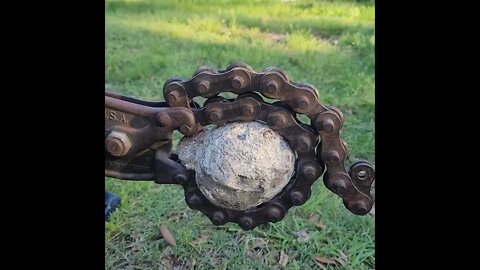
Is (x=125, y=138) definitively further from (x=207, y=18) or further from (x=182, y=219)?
(x=207, y=18)

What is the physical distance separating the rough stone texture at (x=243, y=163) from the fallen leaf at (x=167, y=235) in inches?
33.7

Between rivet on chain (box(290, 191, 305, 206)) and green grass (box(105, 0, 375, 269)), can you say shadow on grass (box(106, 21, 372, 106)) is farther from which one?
rivet on chain (box(290, 191, 305, 206))

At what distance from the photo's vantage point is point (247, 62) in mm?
3701

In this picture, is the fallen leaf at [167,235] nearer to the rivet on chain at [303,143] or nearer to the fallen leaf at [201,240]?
the fallen leaf at [201,240]

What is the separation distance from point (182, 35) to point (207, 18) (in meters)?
0.34

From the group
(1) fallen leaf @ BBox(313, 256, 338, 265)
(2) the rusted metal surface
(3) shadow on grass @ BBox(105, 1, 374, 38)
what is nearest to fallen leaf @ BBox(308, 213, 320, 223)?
(1) fallen leaf @ BBox(313, 256, 338, 265)

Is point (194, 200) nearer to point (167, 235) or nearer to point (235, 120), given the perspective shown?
point (235, 120)

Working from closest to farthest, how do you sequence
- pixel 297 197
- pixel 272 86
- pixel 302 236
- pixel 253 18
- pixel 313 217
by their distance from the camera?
1. pixel 272 86
2. pixel 297 197
3. pixel 302 236
4. pixel 313 217
5. pixel 253 18

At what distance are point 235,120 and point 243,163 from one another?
9cm

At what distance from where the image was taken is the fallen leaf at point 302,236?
225 centimetres

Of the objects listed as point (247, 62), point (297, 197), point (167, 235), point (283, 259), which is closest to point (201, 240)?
point (167, 235)

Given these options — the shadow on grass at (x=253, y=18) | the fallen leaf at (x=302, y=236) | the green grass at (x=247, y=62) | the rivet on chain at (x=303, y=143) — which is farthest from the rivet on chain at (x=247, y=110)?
the shadow on grass at (x=253, y=18)
